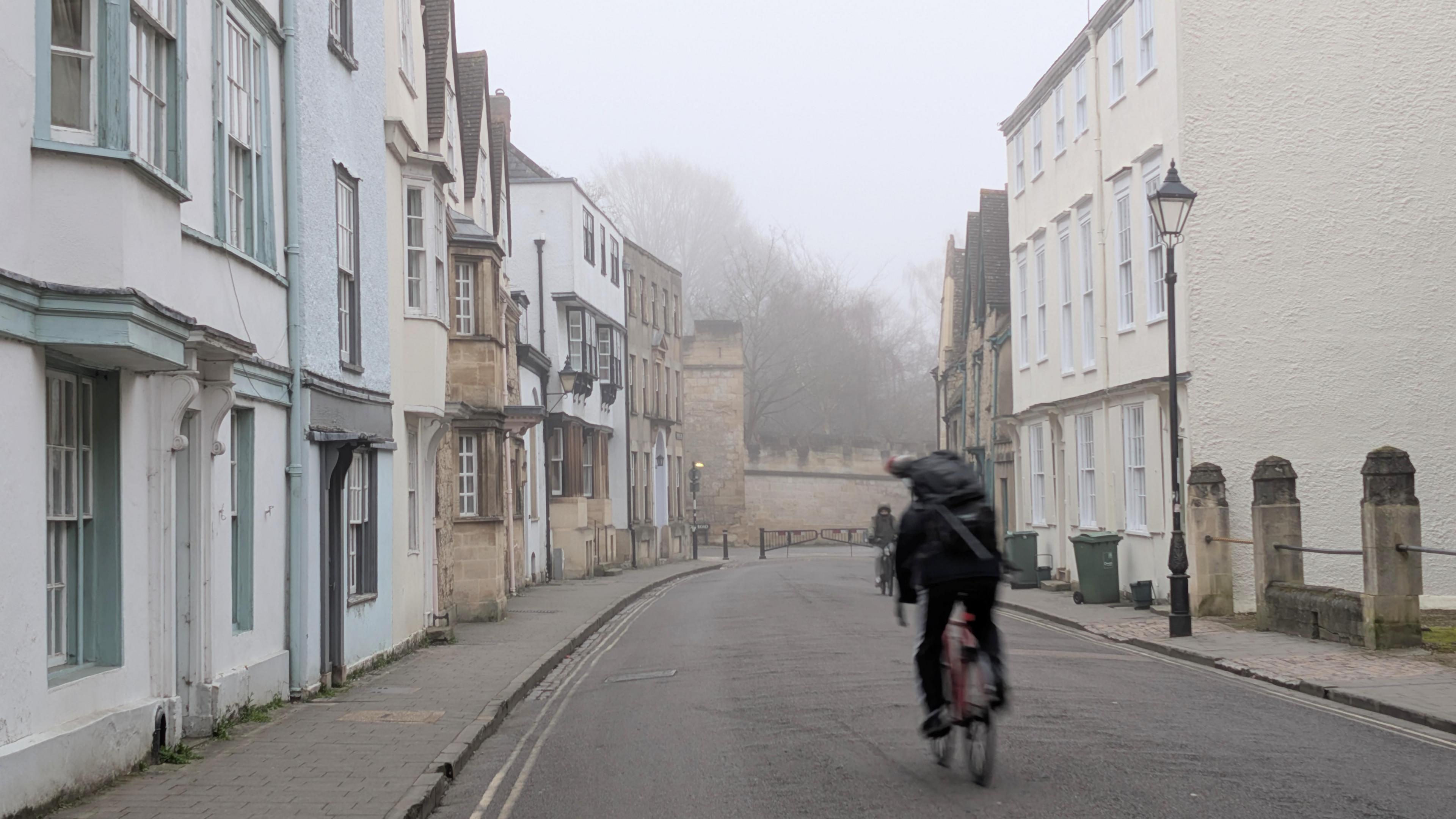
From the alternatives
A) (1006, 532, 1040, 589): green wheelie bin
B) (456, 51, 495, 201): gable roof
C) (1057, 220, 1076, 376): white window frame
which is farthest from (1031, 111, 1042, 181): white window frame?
(456, 51, 495, 201): gable roof

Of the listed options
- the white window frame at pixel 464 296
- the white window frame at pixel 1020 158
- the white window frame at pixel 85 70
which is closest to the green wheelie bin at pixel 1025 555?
the white window frame at pixel 1020 158

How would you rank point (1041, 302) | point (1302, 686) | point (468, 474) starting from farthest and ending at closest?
→ point (1041, 302) → point (468, 474) → point (1302, 686)

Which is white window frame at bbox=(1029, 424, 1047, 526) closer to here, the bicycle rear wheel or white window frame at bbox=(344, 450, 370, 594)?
white window frame at bbox=(344, 450, 370, 594)

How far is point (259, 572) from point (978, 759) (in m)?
6.48

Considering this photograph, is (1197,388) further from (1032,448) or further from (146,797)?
(146,797)

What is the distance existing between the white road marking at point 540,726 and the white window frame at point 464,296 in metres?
5.12

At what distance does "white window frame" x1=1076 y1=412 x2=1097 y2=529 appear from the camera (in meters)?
27.2

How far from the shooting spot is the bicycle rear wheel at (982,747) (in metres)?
7.94

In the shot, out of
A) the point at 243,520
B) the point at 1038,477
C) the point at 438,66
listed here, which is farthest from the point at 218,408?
the point at 1038,477

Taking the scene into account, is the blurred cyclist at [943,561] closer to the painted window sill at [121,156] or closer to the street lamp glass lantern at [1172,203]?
the painted window sill at [121,156]

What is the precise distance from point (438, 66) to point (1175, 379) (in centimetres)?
1295

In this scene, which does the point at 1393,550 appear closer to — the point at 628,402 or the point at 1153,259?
the point at 1153,259

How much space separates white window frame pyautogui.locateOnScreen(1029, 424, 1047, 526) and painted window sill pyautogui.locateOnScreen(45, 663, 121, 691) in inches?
981

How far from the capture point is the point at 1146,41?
23688 mm
